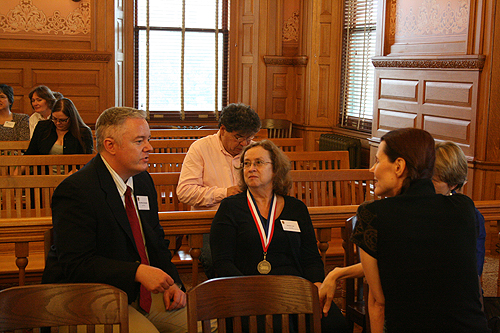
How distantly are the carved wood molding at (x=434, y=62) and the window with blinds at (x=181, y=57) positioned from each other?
10.9 feet

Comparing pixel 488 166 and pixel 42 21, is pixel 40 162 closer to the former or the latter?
pixel 488 166

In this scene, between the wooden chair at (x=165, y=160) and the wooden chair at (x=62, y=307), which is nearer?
the wooden chair at (x=62, y=307)

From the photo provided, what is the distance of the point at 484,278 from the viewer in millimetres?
3930

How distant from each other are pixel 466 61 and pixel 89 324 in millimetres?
4417

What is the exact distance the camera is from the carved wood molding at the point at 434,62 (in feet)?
15.6

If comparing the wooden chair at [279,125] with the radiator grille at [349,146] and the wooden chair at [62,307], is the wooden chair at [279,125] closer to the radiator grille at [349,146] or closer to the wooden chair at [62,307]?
the radiator grille at [349,146]

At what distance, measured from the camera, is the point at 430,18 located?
215 inches

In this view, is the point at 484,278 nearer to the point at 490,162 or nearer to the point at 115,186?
the point at 490,162

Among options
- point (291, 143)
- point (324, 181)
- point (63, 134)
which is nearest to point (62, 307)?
point (324, 181)

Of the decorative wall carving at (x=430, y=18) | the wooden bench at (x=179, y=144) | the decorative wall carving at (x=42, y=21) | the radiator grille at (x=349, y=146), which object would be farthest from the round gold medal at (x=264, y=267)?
the decorative wall carving at (x=42, y=21)

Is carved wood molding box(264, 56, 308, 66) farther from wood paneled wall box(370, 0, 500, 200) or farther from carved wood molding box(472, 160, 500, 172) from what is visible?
carved wood molding box(472, 160, 500, 172)

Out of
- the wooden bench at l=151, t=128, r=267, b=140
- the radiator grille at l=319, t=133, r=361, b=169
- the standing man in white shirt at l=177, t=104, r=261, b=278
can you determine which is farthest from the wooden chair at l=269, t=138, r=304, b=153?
the standing man in white shirt at l=177, t=104, r=261, b=278

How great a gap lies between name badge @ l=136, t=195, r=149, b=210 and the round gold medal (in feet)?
2.01

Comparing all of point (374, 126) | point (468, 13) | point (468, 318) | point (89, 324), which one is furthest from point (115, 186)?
point (374, 126)
